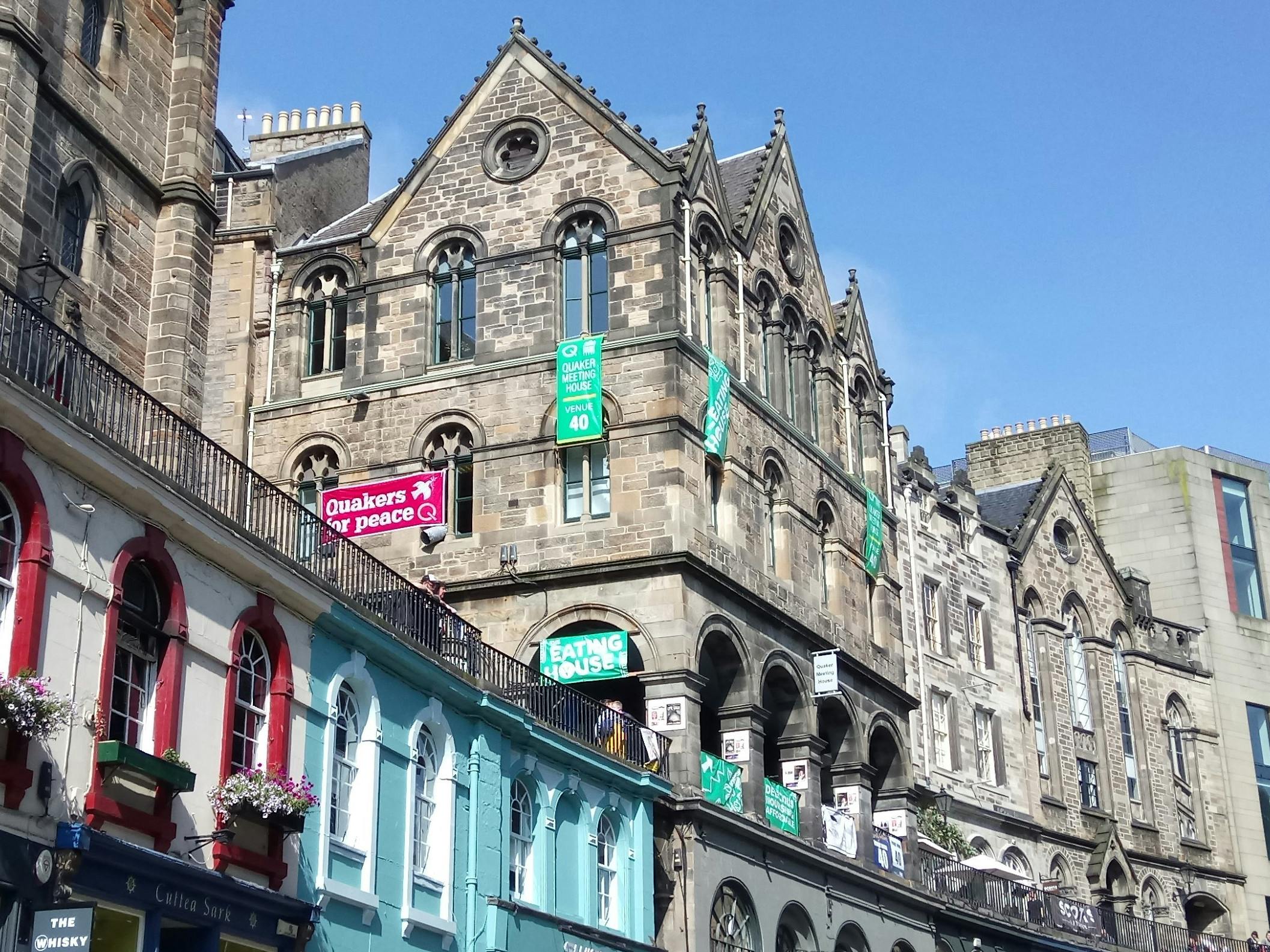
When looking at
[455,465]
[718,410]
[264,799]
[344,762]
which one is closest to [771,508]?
[718,410]

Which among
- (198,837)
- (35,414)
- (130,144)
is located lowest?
(198,837)

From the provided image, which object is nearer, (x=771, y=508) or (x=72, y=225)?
(x=72, y=225)

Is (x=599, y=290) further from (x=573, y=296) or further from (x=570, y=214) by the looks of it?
(x=570, y=214)

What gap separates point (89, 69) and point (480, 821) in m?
12.2

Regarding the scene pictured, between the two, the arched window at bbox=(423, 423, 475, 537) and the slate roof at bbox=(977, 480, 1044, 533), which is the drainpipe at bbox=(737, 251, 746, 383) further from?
the slate roof at bbox=(977, 480, 1044, 533)

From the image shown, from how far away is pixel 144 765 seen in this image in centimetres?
1894

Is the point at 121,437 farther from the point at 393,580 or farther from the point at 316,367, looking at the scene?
the point at 316,367

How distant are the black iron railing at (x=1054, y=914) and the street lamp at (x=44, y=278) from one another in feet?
75.0

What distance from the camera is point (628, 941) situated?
29562mm

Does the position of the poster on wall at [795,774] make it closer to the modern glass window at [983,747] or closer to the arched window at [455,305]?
the arched window at [455,305]

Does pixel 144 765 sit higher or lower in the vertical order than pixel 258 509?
lower

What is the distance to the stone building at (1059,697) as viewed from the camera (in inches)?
1975

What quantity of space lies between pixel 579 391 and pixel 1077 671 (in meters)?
26.8

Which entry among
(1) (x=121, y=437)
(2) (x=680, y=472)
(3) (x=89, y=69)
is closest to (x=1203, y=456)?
(2) (x=680, y=472)
